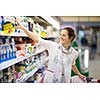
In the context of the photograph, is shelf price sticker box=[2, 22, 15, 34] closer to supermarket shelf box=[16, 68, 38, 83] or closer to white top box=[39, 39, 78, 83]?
white top box=[39, 39, 78, 83]

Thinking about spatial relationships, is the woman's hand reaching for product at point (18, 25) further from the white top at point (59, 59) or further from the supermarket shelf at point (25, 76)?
the supermarket shelf at point (25, 76)

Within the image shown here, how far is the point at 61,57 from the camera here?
355 cm

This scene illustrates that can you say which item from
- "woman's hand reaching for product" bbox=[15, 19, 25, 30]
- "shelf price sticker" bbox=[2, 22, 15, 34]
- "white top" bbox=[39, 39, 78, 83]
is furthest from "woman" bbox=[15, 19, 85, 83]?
"shelf price sticker" bbox=[2, 22, 15, 34]

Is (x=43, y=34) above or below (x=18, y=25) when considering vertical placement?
below

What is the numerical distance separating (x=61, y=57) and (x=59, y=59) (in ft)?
0.12

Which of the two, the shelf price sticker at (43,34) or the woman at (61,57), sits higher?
the shelf price sticker at (43,34)

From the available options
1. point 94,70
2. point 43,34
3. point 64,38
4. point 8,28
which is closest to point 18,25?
point 8,28

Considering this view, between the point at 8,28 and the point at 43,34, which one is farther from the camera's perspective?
the point at 43,34

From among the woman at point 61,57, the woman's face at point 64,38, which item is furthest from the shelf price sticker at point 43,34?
the woman's face at point 64,38

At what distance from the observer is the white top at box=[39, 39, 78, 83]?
11.6 feet

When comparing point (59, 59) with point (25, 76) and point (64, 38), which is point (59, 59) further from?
point (25, 76)

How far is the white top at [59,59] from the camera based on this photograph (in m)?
3.54
